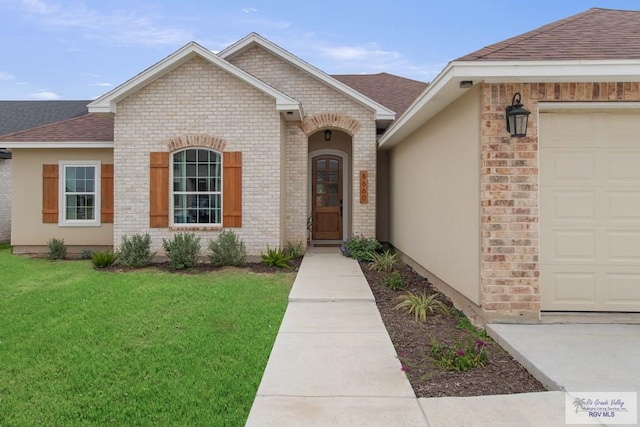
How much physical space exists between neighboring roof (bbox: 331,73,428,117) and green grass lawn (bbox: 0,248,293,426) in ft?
26.7

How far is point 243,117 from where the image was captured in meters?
9.55

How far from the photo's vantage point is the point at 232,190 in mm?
9547

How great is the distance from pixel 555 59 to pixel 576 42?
0.79m

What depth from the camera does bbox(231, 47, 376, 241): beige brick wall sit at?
11.0m

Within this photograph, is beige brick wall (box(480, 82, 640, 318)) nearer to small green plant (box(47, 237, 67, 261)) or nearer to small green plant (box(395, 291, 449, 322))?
small green plant (box(395, 291, 449, 322))

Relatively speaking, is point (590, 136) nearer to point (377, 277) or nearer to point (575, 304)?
point (575, 304)

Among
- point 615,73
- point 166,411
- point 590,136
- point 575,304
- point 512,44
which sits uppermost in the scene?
point 512,44

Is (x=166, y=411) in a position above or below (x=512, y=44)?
below

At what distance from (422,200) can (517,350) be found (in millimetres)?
4180

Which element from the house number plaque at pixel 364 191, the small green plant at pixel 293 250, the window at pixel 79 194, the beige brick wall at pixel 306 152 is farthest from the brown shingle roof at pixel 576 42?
the window at pixel 79 194

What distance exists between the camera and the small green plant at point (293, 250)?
10359 mm

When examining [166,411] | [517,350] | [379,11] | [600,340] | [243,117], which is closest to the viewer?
[166,411]

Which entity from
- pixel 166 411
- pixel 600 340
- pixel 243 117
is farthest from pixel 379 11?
pixel 166 411

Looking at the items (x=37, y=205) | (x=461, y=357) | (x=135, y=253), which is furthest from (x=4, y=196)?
(x=461, y=357)
